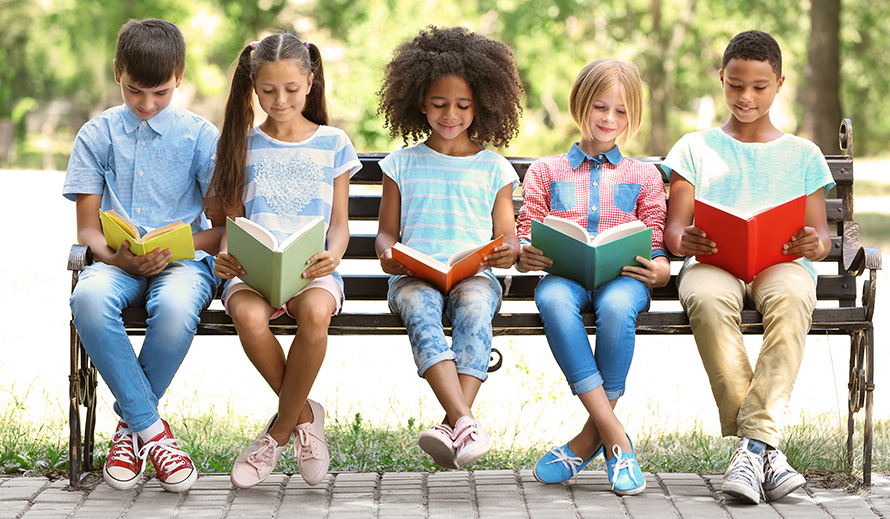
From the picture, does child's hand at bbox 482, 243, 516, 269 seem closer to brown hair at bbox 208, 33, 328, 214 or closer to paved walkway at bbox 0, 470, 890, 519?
paved walkway at bbox 0, 470, 890, 519

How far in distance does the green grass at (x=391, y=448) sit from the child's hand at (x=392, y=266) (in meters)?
0.74

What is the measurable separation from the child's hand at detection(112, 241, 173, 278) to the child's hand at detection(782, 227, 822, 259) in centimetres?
212

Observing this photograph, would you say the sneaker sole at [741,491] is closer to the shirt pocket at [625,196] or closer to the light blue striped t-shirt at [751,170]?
the light blue striped t-shirt at [751,170]

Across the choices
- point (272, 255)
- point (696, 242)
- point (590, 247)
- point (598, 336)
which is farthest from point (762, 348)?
point (272, 255)

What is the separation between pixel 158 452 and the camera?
3295mm

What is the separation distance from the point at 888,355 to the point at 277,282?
3.56 metres

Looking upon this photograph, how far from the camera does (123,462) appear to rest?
3287 mm

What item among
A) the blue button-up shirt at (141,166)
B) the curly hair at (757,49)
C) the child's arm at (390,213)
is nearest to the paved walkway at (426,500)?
the child's arm at (390,213)

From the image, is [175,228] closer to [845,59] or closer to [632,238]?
[632,238]

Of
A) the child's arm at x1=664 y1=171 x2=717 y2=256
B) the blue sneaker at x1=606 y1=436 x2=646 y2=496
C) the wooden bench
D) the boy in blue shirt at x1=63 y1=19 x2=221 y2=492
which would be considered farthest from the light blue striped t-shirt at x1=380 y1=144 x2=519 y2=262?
the blue sneaker at x1=606 y1=436 x2=646 y2=496

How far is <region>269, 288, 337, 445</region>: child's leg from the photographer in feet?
10.7

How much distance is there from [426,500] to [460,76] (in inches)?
60.0

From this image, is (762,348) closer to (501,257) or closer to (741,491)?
(741,491)

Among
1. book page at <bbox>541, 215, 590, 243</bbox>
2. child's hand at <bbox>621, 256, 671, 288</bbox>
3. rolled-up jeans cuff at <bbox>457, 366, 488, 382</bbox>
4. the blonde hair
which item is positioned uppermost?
the blonde hair
